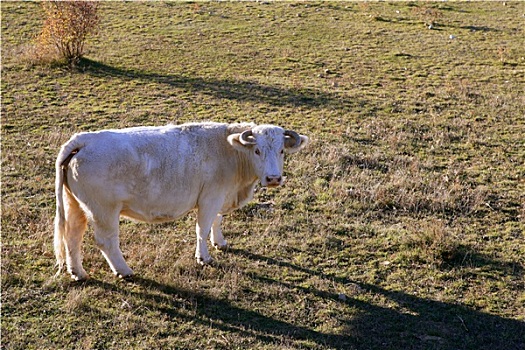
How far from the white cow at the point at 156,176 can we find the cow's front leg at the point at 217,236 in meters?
0.02

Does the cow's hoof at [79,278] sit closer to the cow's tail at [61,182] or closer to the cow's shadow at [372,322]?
the cow's tail at [61,182]

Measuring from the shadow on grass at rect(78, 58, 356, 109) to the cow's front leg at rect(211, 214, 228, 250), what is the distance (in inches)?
342

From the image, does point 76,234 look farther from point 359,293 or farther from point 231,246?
point 359,293

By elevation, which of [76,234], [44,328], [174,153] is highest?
→ [174,153]

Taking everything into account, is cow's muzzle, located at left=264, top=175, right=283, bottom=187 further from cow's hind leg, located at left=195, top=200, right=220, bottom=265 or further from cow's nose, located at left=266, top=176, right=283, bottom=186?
cow's hind leg, located at left=195, top=200, right=220, bottom=265

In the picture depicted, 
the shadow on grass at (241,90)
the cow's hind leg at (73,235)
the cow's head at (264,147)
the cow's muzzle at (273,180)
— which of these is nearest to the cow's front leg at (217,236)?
the cow's head at (264,147)

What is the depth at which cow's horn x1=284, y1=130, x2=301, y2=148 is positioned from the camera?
945 centimetres

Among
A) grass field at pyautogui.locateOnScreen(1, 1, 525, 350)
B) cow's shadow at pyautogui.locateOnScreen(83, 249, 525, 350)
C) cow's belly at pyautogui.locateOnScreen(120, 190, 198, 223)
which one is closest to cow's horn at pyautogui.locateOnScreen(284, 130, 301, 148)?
cow's belly at pyautogui.locateOnScreen(120, 190, 198, 223)

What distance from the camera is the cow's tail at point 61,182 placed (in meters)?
8.30

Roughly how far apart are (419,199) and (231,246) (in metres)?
4.03

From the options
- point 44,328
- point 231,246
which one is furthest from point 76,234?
point 231,246

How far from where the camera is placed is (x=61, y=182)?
8.39 m

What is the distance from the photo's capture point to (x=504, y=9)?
29.8 meters

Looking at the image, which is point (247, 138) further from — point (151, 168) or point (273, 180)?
point (151, 168)
